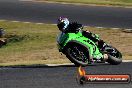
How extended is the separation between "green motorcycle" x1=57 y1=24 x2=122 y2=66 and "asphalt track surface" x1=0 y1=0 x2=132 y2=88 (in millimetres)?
414

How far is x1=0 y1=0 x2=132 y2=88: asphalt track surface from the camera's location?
12.6 m

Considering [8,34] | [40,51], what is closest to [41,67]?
[40,51]

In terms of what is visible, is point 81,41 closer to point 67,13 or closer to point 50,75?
point 50,75

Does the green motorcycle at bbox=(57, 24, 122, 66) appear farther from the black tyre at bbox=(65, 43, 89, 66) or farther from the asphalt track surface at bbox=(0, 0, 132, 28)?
the asphalt track surface at bbox=(0, 0, 132, 28)

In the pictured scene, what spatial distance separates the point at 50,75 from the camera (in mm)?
13469

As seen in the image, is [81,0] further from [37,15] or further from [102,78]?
[102,78]

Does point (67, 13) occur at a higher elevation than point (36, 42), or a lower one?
higher

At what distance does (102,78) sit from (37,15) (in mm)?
17032

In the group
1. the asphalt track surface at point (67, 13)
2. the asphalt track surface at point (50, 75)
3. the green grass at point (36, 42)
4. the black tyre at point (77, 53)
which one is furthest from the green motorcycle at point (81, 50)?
the asphalt track surface at point (67, 13)

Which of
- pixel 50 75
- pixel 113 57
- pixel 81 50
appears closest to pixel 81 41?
pixel 81 50

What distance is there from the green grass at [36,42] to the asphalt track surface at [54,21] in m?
1.63

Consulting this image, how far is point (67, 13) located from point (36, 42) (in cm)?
613

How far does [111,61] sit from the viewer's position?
592 inches

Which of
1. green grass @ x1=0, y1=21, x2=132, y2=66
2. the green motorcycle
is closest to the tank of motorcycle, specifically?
the green motorcycle
